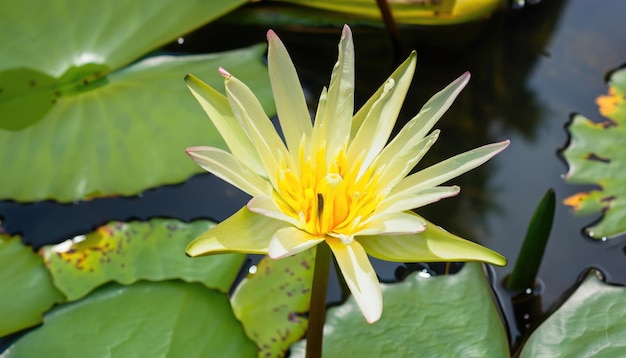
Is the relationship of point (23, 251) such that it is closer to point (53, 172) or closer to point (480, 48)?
point (53, 172)

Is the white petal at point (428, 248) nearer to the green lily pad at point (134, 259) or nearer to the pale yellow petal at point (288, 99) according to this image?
the pale yellow petal at point (288, 99)

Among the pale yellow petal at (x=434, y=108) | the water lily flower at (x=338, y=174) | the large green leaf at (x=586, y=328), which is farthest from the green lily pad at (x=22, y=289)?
the large green leaf at (x=586, y=328)

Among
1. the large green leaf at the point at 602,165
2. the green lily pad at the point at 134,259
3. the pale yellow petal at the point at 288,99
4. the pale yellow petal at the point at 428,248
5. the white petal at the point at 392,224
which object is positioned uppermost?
the pale yellow petal at the point at 288,99

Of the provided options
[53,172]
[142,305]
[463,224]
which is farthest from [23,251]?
[463,224]

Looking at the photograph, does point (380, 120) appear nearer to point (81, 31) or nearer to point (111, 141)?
point (111, 141)

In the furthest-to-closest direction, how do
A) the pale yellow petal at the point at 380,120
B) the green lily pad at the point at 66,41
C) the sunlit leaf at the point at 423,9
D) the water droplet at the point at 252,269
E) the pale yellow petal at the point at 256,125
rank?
the sunlit leaf at the point at 423,9
the green lily pad at the point at 66,41
the water droplet at the point at 252,269
the pale yellow petal at the point at 380,120
the pale yellow petal at the point at 256,125

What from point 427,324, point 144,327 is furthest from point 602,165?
point 144,327
